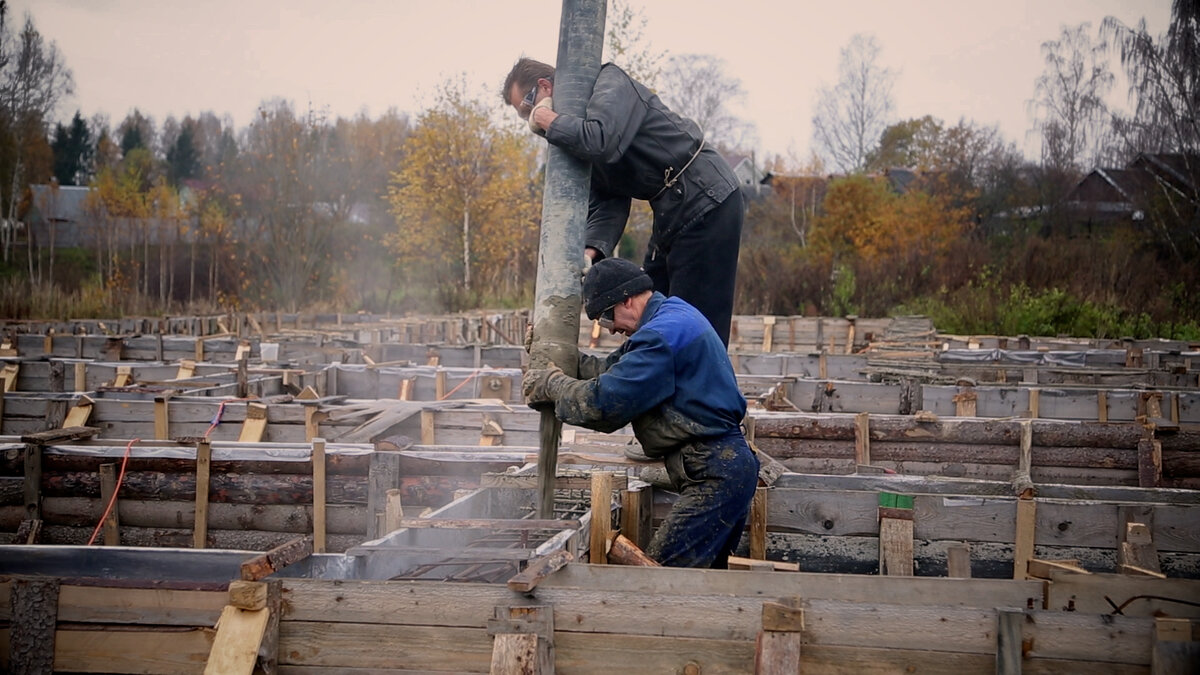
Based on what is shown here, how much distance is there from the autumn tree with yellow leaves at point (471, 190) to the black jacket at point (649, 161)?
25.0 m

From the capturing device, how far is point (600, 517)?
452cm

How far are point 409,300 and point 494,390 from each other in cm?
2725

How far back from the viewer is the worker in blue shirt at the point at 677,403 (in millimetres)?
4016

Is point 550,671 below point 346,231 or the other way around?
below

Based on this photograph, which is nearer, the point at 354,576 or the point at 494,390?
the point at 354,576

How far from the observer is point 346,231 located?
4512 centimetres

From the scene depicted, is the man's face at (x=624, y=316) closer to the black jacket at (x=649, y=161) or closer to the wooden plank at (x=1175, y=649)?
the black jacket at (x=649, y=161)

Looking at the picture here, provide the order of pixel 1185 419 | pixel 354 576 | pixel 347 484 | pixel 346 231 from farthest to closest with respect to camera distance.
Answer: pixel 346 231, pixel 1185 419, pixel 347 484, pixel 354 576

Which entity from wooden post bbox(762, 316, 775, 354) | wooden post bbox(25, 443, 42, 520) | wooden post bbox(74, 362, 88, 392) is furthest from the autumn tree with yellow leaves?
wooden post bbox(25, 443, 42, 520)

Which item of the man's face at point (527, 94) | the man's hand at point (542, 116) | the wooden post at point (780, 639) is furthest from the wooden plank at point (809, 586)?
the man's face at point (527, 94)

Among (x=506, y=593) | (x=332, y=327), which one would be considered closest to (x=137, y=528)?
(x=506, y=593)

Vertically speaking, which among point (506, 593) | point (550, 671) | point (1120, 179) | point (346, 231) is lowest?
point (550, 671)

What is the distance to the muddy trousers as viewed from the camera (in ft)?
13.8

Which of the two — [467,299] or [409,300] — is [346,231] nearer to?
[409,300]
